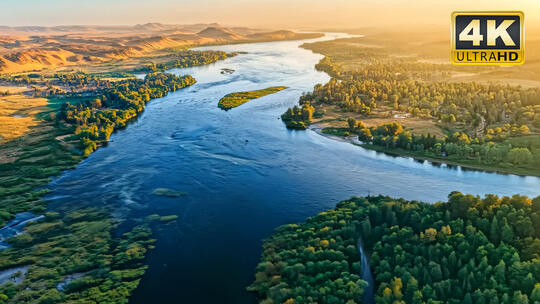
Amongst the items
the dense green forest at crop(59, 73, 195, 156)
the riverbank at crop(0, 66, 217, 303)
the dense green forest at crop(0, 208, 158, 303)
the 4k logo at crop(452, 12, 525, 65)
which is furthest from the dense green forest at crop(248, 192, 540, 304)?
the dense green forest at crop(59, 73, 195, 156)

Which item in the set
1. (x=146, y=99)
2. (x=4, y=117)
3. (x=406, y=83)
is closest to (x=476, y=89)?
(x=406, y=83)

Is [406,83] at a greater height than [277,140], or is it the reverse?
[406,83]

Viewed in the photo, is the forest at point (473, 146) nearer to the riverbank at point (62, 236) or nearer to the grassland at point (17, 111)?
the riverbank at point (62, 236)

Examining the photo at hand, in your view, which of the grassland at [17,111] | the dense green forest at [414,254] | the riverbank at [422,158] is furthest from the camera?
the grassland at [17,111]

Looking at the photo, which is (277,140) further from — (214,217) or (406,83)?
(406,83)

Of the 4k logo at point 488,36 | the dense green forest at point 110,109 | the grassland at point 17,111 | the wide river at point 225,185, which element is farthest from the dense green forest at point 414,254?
the grassland at point 17,111

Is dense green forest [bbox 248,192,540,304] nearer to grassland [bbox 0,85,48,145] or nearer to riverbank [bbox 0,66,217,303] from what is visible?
riverbank [bbox 0,66,217,303]
